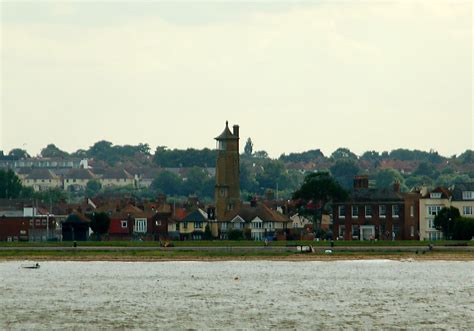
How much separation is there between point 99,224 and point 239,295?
94153 mm

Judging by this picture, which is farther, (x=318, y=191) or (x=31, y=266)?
(x=318, y=191)

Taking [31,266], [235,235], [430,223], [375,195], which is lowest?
[31,266]

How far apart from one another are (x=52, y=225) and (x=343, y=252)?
6391cm

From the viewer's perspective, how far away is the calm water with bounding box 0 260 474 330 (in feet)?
266

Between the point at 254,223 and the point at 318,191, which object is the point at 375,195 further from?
the point at 254,223

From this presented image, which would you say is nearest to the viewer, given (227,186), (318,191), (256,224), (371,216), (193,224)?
(371,216)

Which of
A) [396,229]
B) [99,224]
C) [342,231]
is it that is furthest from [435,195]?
[99,224]

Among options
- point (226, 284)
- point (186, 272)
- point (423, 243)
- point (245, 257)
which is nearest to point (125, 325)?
point (226, 284)

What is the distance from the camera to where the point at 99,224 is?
7495 inches

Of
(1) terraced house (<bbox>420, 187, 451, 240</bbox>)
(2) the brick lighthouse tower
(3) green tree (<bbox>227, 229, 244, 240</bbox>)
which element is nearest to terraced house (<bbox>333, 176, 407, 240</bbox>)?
(1) terraced house (<bbox>420, 187, 451, 240</bbox>)

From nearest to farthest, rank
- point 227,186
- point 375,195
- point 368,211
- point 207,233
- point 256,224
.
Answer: point 368,211 → point 375,195 → point 256,224 → point 207,233 → point 227,186

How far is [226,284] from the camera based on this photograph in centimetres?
10756

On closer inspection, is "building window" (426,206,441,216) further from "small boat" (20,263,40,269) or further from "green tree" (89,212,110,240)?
"small boat" (20,263,40,269)

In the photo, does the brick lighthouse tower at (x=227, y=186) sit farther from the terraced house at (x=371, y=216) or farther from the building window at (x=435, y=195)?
the building window at (x=435, y=195)
